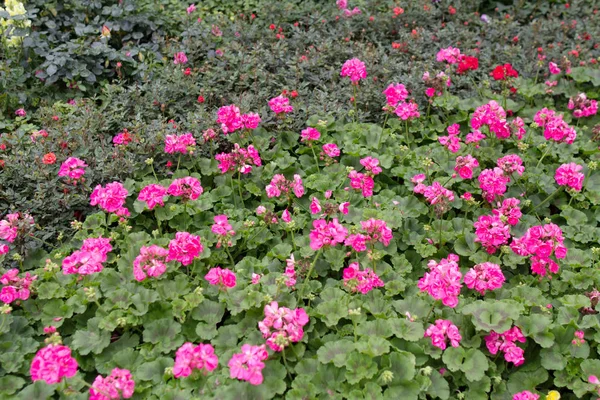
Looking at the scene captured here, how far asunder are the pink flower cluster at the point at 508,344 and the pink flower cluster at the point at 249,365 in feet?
3.97

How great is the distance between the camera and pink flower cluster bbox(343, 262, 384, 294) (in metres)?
3.12

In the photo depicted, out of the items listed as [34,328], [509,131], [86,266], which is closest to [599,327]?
[509,131]

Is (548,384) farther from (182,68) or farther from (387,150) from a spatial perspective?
(182,68)

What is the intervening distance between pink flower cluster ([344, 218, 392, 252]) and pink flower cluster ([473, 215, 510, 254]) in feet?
1.87

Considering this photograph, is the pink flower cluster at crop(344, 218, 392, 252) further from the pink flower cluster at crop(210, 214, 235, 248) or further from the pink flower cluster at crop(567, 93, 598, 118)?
the pink flower cluster at crop(567, 93, 598, 118)

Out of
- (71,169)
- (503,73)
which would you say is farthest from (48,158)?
(503,73)

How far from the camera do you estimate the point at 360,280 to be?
126 inches

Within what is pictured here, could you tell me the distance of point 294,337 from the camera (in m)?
2.77

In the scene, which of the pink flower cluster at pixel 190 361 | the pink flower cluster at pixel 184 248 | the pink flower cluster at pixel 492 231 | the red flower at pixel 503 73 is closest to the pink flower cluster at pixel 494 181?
the pink flower cluster at pixel 492 231

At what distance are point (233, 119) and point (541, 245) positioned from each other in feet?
6.62

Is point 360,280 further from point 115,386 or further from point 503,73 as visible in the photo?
point 503,73

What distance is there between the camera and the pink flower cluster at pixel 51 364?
250 cm

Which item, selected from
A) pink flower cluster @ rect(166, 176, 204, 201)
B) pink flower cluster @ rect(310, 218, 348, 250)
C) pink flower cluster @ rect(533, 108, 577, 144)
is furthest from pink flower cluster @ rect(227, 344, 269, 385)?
pink flower cluster @ rect(533, 108, 577, 144)

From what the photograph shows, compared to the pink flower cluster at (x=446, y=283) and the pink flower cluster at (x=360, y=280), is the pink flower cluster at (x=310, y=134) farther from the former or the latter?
the pink flower cluster at (x=446, y=283)
